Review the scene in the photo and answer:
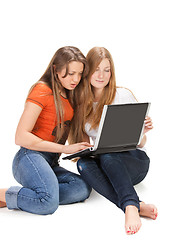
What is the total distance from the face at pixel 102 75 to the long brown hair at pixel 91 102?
3 centimetres

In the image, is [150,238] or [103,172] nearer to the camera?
[150,238]

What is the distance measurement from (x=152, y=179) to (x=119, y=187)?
876 millimetres

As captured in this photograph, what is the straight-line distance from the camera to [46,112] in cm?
277

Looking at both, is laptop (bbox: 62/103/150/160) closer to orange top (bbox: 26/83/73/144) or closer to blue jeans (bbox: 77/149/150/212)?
blue jeans (bbox: 77/149/150/212)

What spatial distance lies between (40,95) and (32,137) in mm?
288

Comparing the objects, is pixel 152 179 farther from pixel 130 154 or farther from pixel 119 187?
pixel 119 187

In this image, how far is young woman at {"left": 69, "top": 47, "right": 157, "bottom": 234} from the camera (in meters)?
2.41

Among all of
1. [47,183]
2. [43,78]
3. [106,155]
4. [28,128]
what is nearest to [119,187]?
[106,155]

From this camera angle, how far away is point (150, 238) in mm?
2252

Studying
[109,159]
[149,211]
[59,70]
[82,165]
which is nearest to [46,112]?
[59,70]

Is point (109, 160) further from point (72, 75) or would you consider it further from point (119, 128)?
point (72, 75)

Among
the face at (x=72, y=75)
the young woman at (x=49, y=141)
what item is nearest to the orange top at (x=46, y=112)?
→ the young woman at (x=49, y=141)

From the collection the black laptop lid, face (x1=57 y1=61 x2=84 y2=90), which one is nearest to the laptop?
the black laptop lid

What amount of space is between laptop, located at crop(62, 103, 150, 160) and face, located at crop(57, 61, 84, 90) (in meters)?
0.40
